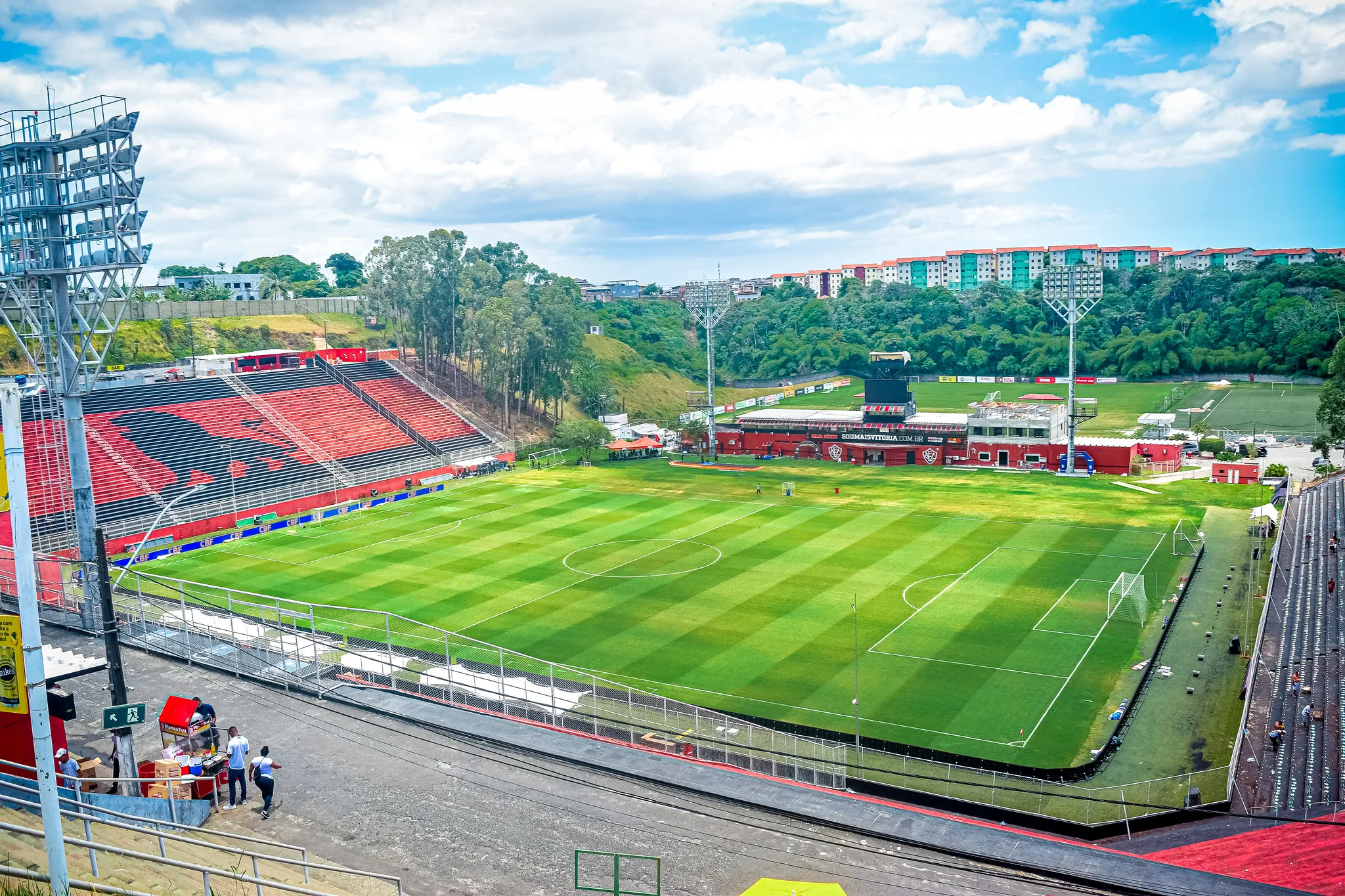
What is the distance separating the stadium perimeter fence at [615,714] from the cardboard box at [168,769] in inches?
209

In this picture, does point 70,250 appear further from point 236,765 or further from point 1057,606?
point 1057,606

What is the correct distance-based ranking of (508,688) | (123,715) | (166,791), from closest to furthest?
1. (123,715)
2. (166,791)
3. (508,688)

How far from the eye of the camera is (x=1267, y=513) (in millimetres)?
56781

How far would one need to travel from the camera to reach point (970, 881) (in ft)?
60.6

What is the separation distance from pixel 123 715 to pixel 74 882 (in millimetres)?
7096

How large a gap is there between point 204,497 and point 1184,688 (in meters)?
55.4

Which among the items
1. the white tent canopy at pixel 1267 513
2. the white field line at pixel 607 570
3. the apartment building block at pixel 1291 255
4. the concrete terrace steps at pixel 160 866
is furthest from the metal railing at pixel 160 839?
the apartment building block at pixel 1291 255

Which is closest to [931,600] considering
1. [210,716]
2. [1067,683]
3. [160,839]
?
[1067,683]

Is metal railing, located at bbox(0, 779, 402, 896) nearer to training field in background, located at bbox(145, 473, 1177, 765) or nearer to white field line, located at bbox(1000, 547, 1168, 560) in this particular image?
Result: training field in background, located at bbox(145, 473, 1177, 765)

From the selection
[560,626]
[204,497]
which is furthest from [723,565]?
[204,497]

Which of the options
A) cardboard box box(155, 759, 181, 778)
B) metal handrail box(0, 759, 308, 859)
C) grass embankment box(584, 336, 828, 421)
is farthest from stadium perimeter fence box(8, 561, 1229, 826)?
grass embankment box(584, 336, 828, 421)

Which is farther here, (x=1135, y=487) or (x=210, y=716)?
(x=1135, y=487)

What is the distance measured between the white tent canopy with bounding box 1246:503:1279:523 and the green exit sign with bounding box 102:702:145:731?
180 ft

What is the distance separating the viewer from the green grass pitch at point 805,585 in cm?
3291
